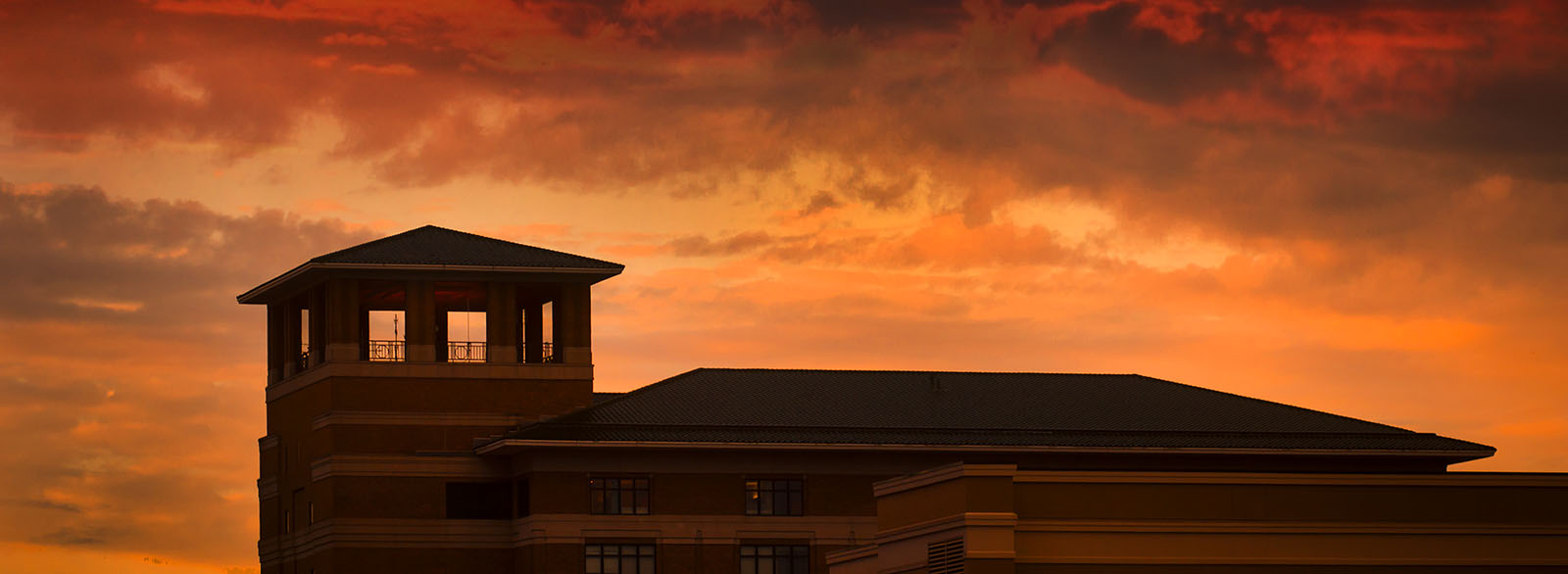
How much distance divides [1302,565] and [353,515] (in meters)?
38.6

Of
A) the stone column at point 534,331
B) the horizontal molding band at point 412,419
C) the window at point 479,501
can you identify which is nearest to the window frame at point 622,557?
the window at point 479,501

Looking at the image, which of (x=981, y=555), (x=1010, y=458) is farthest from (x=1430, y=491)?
(x=1010, y=458)

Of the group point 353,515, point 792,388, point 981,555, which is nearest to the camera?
point 981,555

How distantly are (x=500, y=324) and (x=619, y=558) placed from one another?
998 cm

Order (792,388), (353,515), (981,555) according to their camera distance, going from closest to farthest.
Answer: (981,555)
(353,515)
(792,388)

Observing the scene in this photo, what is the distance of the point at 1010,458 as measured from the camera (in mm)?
92875

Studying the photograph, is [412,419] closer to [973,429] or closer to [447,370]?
[447,370]

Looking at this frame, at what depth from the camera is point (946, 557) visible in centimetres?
6291

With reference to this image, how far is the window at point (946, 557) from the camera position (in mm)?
62062

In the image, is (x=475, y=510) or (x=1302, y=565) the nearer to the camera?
(x=1302, y=565)

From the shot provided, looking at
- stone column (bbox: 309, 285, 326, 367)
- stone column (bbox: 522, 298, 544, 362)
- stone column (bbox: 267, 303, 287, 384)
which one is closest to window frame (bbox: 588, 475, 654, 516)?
stone column (bbox: 522, 298, 544, 362)

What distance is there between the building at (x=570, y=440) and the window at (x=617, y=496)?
0.25 ft

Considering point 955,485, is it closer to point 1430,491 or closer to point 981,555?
point 981,555

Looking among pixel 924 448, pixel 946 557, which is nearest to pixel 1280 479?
pixel 946 557
